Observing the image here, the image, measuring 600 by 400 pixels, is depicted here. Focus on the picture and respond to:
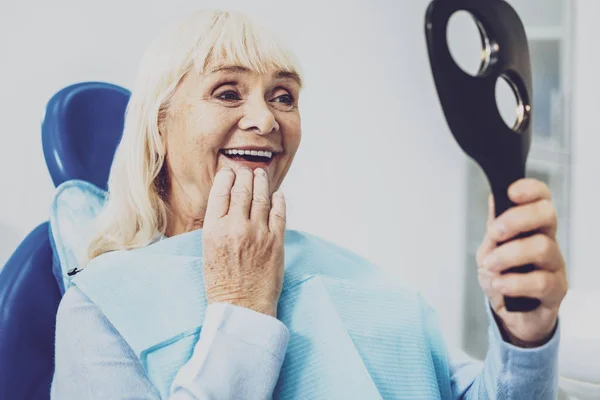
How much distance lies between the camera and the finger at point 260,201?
0.81m

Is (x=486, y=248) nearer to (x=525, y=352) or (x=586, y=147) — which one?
(x=525, y=352)

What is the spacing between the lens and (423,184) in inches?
90.1

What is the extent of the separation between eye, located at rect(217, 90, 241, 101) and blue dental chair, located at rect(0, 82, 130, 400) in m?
0.46

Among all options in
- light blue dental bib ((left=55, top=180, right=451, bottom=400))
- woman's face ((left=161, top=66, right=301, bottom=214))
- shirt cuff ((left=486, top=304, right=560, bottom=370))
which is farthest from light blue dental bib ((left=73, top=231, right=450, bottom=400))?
shirt cuff ((left=486, top=304, right=560, bottom=370))

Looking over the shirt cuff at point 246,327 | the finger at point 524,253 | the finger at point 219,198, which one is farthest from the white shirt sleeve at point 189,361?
the finger at point 524,253

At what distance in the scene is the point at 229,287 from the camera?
76 centimetres

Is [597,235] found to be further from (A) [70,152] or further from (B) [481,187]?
(A) [70,152]

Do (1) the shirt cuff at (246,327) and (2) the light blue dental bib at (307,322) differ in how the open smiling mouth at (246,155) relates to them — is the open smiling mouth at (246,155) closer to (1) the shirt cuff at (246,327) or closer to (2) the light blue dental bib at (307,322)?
(2) the light blue dental bib at (307,322)

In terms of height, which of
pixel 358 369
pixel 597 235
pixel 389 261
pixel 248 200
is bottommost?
pixel 389 261

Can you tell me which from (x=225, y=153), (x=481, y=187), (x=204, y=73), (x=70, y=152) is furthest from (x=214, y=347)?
(x=481, y=187)

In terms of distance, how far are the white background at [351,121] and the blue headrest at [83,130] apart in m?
0.60

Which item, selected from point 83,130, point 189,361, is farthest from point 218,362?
point 83,130

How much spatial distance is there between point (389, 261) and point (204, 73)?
1557mm

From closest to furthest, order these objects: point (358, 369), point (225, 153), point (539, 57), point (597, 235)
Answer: point (358, 369), point (225, 153), point (597, 235), point (539, 57)
